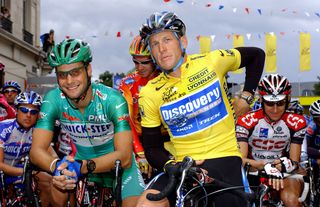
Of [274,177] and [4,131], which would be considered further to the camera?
[4,131]

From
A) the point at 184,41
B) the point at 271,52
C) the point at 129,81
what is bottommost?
the point at 129,81

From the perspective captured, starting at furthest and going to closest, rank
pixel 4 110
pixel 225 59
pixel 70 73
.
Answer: pixel 4 110, pixel 70 73, pixel 225 59

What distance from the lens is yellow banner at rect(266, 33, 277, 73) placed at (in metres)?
30.1

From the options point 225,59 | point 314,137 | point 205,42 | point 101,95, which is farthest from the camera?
point 205,42

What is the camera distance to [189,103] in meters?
3.91

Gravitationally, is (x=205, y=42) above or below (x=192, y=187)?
above

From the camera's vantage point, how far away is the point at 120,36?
25.8m

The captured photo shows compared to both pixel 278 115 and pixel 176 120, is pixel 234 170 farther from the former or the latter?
pixel 278 115

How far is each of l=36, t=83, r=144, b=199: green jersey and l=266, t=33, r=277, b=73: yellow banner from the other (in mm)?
26747

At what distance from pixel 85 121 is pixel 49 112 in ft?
1.21

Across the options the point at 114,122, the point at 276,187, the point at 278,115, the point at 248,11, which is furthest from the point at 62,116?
the point at 248,11

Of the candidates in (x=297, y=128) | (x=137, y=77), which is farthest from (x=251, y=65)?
(x=137, y=77)

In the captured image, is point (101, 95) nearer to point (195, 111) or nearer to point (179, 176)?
point (195, 111)

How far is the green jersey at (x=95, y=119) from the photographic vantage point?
4.49m
